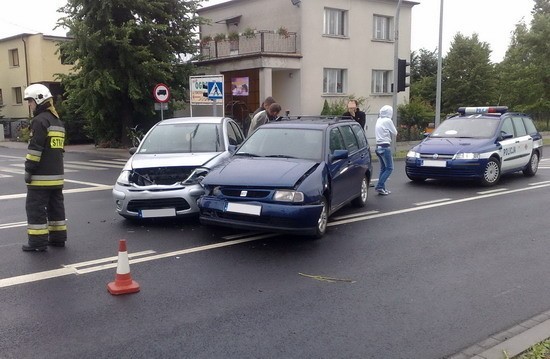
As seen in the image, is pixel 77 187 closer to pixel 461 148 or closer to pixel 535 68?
pixel 461 148

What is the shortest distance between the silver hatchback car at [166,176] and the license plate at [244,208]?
1.21m

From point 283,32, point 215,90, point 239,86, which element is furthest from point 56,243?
point 239,86

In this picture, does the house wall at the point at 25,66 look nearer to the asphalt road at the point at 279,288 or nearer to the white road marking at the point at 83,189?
the white road marking at the point at 83,189

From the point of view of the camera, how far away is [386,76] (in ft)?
107

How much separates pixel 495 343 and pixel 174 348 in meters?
2.46

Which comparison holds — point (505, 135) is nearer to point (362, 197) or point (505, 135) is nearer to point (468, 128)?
point (468, 128)

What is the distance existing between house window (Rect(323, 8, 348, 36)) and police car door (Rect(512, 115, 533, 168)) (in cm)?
1633

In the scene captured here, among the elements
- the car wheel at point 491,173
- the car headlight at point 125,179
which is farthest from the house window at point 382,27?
the car headlight at point 125,179

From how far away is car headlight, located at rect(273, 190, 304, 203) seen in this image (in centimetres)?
696

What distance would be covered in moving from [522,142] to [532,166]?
4.01ft

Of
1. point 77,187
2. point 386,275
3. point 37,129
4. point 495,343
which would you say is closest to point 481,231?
point 386,275

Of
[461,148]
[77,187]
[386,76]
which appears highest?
[386,76]

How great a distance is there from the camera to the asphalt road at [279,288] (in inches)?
169

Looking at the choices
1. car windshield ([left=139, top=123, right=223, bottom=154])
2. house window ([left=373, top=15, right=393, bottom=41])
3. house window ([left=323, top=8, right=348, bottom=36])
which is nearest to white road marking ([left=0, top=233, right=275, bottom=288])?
car windshield ([left=139, top=123, right=223, bottom=154])
